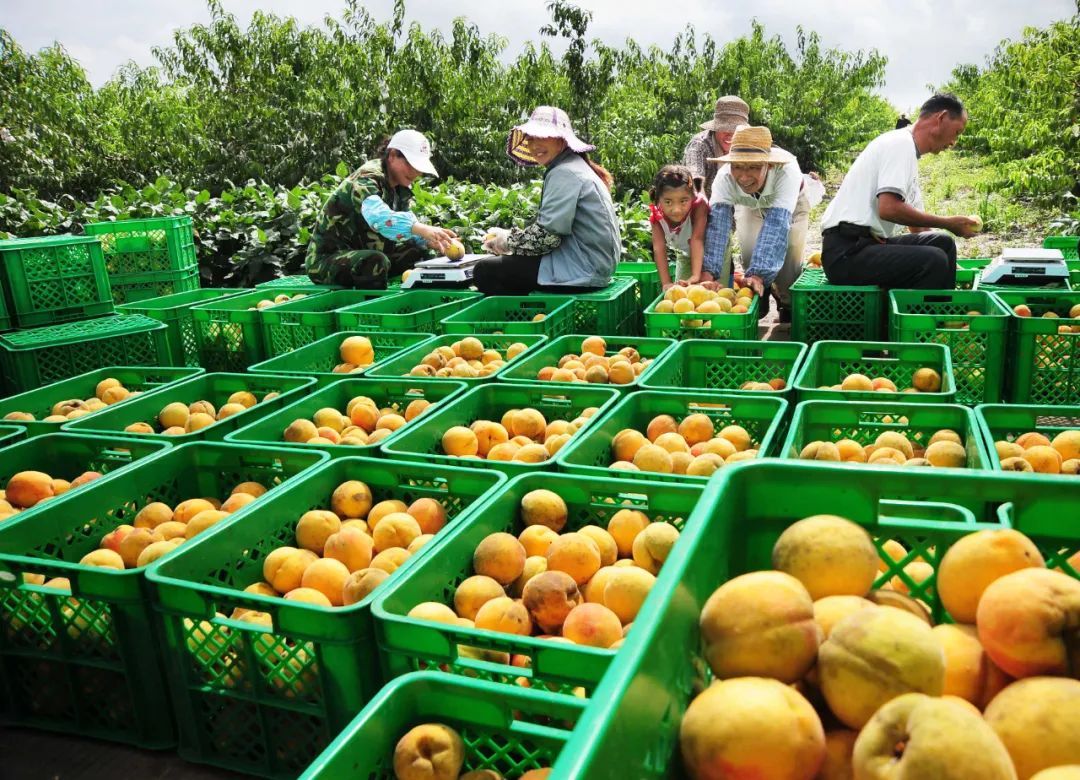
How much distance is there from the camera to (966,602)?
3.72 ft

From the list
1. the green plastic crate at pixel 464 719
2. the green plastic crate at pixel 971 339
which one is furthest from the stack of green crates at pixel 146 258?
the green plastic crate at pixel 464 719

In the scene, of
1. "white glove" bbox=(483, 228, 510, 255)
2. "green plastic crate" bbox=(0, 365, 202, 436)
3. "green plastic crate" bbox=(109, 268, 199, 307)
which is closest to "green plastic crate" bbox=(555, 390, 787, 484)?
"green plastic crate" bbox=(0, 365, 202, 436)

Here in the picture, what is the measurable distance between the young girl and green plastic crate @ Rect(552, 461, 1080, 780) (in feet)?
13.0

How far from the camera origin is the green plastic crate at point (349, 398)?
288cm

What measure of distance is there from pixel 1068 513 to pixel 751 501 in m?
0.43

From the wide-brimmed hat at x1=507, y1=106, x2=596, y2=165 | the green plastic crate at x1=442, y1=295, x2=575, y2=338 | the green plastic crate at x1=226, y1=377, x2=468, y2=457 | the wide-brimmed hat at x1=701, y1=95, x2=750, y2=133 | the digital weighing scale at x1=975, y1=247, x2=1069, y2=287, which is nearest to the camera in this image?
the green plastic crate at x1=226, y1=377, x2=468, y2=457

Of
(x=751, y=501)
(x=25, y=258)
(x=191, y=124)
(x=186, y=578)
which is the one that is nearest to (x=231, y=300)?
(x=25, y=258)

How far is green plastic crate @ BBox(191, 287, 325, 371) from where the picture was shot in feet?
15.0

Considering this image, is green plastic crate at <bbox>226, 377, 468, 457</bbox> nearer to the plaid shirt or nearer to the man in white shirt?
the plaid shirt

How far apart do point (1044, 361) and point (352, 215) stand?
4100 mm

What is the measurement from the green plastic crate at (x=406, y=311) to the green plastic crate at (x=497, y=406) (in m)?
1.03

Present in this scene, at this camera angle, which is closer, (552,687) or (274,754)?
(552,687)

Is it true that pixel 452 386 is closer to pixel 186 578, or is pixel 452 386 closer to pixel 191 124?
pixel 186 578

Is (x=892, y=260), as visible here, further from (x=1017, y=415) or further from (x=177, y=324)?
(x=177, y=324)
